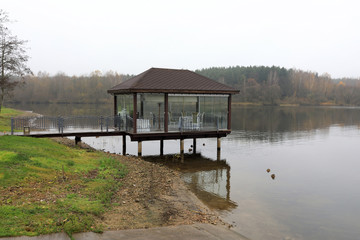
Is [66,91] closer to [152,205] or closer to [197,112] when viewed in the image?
[197,112]

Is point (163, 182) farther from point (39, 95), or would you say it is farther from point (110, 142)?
point (39, 95)

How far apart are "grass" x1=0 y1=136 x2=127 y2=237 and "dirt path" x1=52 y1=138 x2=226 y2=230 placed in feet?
1.35

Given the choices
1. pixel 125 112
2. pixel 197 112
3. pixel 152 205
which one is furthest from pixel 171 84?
pixel 152 205

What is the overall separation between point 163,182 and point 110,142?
16.5 meters

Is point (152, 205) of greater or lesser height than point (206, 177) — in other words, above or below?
above

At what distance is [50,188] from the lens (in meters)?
10.7

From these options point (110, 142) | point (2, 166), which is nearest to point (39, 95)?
point (110, 142)

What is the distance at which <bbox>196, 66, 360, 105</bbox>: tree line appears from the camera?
393ft

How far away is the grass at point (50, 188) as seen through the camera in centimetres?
800

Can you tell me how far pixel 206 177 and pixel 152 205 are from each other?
759cm

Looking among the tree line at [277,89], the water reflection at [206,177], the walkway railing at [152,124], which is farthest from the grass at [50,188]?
the tree line at [277,89]

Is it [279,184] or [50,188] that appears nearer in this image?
[50,188]

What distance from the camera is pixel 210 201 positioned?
537 inches

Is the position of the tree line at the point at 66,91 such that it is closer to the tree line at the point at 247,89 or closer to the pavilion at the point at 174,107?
the tree line at the point at 247,89
